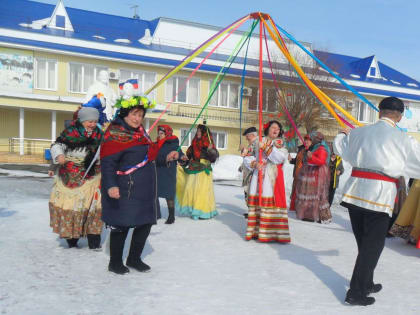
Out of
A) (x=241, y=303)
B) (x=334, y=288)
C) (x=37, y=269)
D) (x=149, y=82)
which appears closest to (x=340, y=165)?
(x=334, y=288)

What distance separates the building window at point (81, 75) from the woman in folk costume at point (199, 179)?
602 inches

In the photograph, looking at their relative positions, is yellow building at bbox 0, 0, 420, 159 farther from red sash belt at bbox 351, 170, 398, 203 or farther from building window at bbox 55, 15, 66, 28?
red sash belt at bbox 351, 170, 398, 203

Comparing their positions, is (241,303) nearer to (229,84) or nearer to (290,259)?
(290,259)

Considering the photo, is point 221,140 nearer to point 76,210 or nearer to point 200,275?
point 76,210

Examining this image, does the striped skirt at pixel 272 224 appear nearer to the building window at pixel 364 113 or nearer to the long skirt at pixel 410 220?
the long skirt at pixel 410 220

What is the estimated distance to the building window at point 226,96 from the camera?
24.0 m

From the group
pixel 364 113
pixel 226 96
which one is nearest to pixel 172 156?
pixel 226 96

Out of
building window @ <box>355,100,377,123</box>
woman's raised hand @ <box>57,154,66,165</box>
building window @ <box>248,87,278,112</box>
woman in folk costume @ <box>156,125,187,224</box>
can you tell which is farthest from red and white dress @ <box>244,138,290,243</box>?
building window @ <box>355,100,377,123</box>

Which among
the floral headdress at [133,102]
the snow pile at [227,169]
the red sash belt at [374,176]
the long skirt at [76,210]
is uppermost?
the floral headdress at [133,102]

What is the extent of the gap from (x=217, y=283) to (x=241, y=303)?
510 mm

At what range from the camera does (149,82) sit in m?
22.4

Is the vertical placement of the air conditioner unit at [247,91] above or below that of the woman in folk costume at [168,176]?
above

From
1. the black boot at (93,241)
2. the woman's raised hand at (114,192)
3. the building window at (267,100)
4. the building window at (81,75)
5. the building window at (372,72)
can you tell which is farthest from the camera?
the building window at (372,72)

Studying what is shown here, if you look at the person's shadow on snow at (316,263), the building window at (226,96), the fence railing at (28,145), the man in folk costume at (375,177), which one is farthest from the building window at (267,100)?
the man in folk costume at (375,177)
